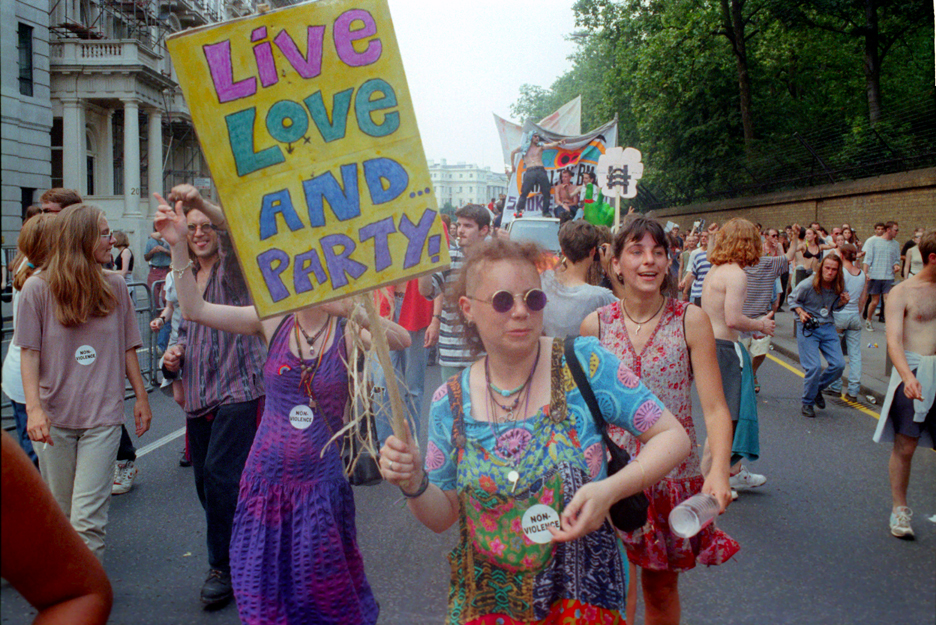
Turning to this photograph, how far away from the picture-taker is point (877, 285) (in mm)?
15711

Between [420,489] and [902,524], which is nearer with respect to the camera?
[420,489]

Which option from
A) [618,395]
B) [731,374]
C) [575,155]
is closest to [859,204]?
[575,155]

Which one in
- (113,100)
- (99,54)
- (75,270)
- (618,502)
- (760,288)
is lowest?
(618,502)

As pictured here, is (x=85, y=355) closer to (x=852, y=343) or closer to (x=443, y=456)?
(x=443, y=456)

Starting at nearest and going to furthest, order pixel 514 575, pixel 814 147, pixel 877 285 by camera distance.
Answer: pixel 514 575 → pixel 877 285 → pixel 814 147

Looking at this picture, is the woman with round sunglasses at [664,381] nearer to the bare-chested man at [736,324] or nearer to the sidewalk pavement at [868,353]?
the bare-chested man at [736,324]

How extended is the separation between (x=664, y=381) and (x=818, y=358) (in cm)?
620

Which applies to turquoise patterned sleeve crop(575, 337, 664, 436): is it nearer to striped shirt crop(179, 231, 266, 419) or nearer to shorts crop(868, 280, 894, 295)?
striped shirt crop(179, 231, 266, 419)

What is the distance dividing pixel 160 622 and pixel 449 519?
2245 millimetres

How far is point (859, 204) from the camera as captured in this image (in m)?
19.4

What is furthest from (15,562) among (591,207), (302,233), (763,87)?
(763,87)

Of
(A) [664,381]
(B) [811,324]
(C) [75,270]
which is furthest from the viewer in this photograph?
(B) [811,324]

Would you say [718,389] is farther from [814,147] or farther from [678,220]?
[678,220]

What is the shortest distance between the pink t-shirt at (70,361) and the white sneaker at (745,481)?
413cm
